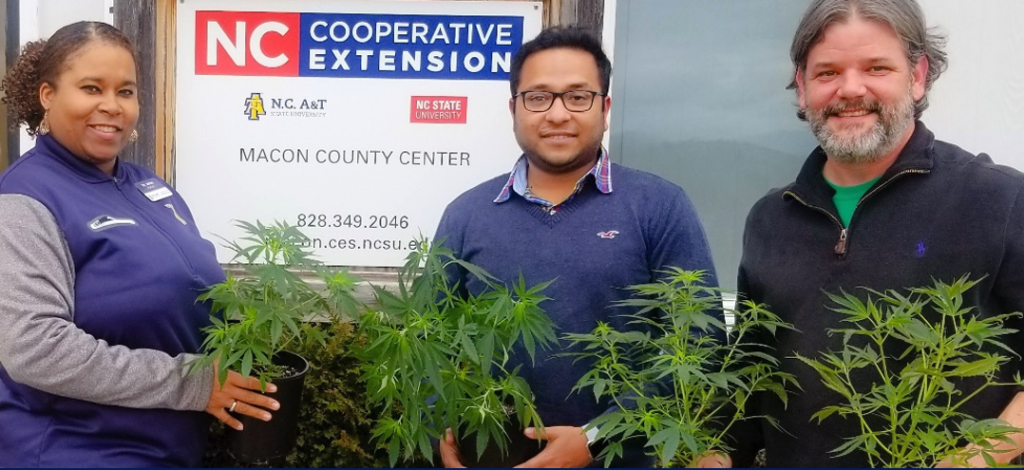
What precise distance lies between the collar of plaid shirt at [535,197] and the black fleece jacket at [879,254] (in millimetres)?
462

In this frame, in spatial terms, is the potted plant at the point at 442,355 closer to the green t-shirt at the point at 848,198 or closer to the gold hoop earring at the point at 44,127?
the green t-shirt at the point at 848,198

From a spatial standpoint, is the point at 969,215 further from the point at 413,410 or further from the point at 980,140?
the point at 980,140

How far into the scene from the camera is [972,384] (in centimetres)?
179

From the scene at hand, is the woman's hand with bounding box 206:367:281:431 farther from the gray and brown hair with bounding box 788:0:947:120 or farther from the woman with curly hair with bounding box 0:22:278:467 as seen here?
the gray and brown hair with bounding box 788:0:947:120

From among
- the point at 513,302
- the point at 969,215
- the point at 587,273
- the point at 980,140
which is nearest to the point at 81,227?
the point at 513,302

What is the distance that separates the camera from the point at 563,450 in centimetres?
191

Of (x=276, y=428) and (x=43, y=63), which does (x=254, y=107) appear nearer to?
(x=43, y=63)

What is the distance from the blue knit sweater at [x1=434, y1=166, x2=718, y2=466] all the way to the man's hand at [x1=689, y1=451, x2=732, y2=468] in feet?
1.29

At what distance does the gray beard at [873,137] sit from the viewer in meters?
1.88

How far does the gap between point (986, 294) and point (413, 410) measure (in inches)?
49.7

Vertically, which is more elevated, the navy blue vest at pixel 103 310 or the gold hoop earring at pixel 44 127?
the gold hoop earring at pixel 44 127

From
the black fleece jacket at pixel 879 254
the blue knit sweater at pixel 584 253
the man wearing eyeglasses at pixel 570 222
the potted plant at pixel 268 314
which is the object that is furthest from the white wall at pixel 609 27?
the potted plant at pixel 268 314

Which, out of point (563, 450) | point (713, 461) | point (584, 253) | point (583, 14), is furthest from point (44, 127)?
point (583, 14)

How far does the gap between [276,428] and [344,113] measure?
5.40ft
